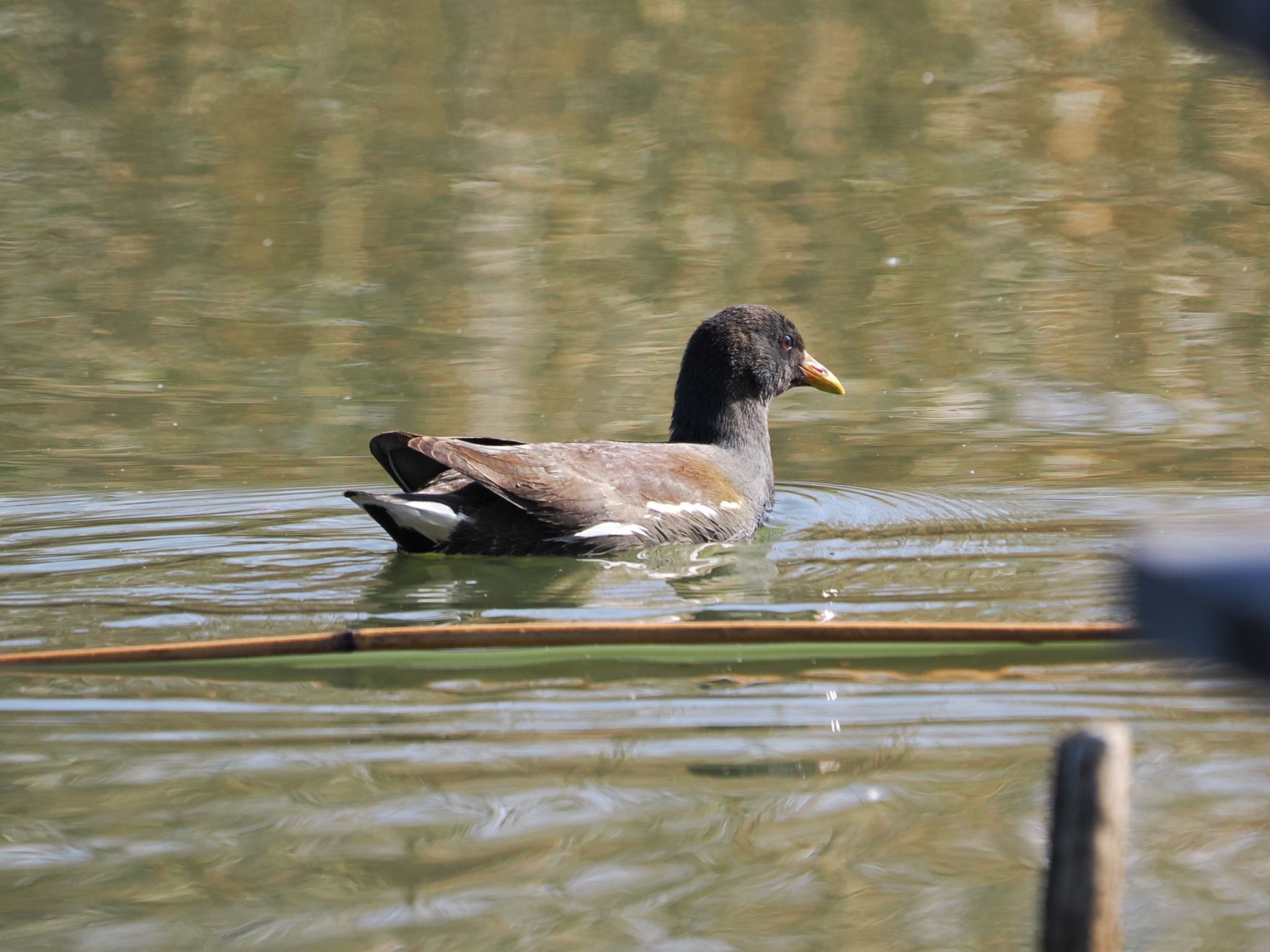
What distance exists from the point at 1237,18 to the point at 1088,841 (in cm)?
100

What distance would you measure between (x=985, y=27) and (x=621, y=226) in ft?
24.6

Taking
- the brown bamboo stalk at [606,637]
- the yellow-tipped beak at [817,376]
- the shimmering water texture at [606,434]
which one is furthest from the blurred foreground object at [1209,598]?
the yellow-tipped beak at [817,376]

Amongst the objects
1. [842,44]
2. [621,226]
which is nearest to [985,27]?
[842,44]

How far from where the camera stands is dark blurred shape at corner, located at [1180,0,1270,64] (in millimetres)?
1457

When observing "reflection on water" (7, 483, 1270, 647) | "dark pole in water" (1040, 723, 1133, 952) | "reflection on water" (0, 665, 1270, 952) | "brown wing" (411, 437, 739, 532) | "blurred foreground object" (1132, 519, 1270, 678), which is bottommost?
"reflection on water" (7, 483, 1270, 647)

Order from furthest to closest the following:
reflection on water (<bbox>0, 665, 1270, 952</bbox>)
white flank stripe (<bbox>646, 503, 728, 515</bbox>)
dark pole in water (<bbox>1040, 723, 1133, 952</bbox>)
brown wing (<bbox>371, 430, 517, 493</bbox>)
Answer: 1. white flank stripe (<bbox>646, 503, 728, 515</bbox>)
2. brown wing (<bbox>371, 430, 517, 493</bbox>)
3. reflection on water (<bbox>0, 665, 1270, 952</bbox>)
4. dark pole in water (<bbox>1040, 723, 1133, 952</bbox>)

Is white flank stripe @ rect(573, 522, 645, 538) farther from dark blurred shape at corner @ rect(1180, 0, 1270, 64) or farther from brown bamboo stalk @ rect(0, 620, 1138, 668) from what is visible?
dark blurred shape at corner @ rect(1180, 0, 1270, 64)

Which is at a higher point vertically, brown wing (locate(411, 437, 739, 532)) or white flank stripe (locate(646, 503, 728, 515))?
brown wing (locate(411, 437, 739, 532))

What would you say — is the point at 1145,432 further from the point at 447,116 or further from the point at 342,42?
the point at 342,42

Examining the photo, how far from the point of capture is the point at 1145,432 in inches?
292

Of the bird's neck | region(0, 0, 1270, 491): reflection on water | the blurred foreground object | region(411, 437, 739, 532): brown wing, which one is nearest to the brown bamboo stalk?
region(411, 437, 739, 532): brown wing

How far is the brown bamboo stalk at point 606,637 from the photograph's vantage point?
12.9 feet

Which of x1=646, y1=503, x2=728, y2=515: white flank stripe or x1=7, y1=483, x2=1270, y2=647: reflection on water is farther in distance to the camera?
x1=646, y1=503, x2=728, y2=515: white flank stripe

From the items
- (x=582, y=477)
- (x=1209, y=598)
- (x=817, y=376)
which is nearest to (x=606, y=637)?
(x=582, y=477)
